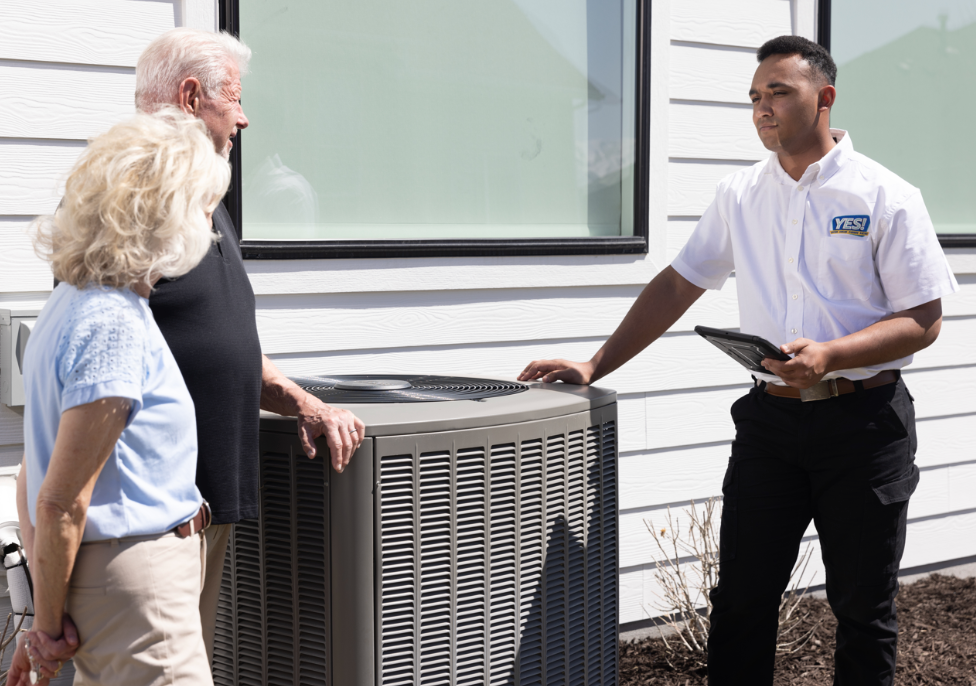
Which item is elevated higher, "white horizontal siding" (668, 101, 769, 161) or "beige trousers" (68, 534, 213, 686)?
"white horizontal siding" (668, 101, 769, 161)

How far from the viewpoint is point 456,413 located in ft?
6.71

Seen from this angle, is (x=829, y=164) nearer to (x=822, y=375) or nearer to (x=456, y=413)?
(x=822, y=375)

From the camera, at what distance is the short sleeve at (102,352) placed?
1439 mm

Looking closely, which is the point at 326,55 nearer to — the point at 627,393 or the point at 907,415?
the point at 627,393

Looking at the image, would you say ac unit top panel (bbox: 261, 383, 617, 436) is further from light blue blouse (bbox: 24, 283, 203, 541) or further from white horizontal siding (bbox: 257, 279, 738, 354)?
white horizontal siding (bbox: 257, 279, 738, 354)

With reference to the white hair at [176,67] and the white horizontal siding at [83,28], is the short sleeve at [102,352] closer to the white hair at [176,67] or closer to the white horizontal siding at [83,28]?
the white hair at [176,67]

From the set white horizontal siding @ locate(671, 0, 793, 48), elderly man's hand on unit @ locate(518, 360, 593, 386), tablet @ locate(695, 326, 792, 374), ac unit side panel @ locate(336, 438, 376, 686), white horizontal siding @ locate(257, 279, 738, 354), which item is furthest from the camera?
white horizontal siding @ locate(671, 0, 793, 48)

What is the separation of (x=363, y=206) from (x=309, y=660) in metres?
1.70

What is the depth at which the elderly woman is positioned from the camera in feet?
4.78

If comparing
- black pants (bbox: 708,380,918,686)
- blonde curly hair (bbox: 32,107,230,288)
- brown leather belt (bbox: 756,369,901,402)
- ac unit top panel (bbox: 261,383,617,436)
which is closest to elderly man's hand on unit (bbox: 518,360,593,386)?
ac unit top panel (bbox: 261,383,617,436)

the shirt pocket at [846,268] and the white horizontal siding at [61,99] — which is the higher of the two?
the white horizontal siding at [61,99]

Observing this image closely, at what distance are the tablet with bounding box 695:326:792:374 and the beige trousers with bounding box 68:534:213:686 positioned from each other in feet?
4.30

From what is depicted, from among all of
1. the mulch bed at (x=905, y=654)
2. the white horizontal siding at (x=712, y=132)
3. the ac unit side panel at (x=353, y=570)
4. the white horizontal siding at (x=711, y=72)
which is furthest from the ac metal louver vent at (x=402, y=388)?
the white horizontal siding at (x=711, y=72)

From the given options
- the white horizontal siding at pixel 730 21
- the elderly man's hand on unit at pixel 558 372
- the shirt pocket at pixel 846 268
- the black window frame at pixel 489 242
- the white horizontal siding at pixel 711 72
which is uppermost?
the white horizontal siding at pixel 730 21
